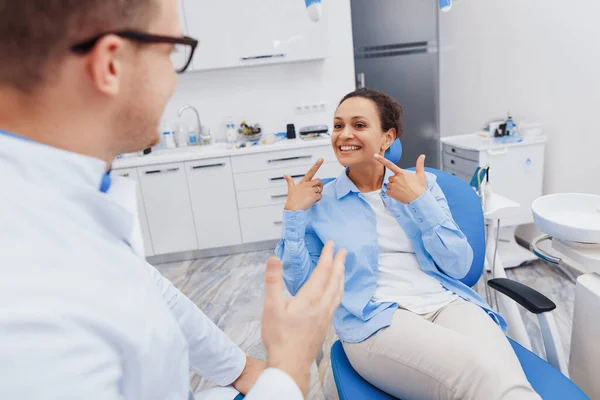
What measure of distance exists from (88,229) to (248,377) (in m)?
0.65

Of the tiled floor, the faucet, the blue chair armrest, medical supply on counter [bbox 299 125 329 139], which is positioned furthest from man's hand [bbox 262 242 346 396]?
the faucet

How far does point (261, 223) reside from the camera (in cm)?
354

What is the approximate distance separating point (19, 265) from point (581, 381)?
1.55m

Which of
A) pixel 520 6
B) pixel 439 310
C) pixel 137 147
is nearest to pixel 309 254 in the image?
pixel 439 310

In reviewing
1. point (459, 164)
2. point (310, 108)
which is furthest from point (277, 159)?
point (459, 164)

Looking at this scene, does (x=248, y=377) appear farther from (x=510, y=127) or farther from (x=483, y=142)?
(x=510, y=127)

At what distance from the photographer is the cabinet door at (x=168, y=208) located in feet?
10.9

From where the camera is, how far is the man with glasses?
42 centimetres

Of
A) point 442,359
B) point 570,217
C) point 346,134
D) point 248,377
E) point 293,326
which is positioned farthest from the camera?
point 346,134

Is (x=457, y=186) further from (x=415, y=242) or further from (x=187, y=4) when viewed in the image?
(x=187, y=4)

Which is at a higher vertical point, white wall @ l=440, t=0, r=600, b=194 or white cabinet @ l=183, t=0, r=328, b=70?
white cabinet @ l=183, t=0, r=328, b=70

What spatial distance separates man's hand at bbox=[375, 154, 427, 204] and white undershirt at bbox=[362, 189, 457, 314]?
0.49 feet

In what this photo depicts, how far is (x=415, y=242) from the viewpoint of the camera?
146 centimetres

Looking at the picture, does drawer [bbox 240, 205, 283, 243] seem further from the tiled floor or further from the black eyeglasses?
the black eyeglasses
